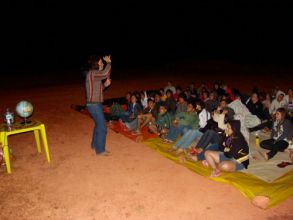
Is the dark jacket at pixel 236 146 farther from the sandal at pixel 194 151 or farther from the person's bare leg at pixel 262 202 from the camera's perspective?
the person's bare leg at pixel 262 202

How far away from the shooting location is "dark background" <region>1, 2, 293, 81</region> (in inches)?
1357

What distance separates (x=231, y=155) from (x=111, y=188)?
260 centimetres

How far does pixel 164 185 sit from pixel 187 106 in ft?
10.5

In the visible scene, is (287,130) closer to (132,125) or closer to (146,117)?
(146,117)

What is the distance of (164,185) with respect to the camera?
616 cm

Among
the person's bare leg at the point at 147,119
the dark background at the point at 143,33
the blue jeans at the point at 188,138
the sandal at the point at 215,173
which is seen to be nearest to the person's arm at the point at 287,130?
the blue jeans at the point at 188,138

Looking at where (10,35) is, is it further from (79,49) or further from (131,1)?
(131,1)

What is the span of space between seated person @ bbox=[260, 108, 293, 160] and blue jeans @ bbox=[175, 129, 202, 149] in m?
1.67

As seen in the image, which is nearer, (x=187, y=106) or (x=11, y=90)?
(x=187, y=106)

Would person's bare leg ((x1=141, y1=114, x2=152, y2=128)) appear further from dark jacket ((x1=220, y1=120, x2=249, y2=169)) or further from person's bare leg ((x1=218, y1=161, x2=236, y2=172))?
person's bare leg ((x1=218, y1=161, x2=236, y2=172))

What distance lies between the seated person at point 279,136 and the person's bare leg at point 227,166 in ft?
4.00

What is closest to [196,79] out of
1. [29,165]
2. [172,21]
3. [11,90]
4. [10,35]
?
[11,90]

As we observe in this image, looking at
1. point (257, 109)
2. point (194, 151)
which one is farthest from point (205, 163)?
point (257, 109)

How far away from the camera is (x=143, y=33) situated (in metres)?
47.2
